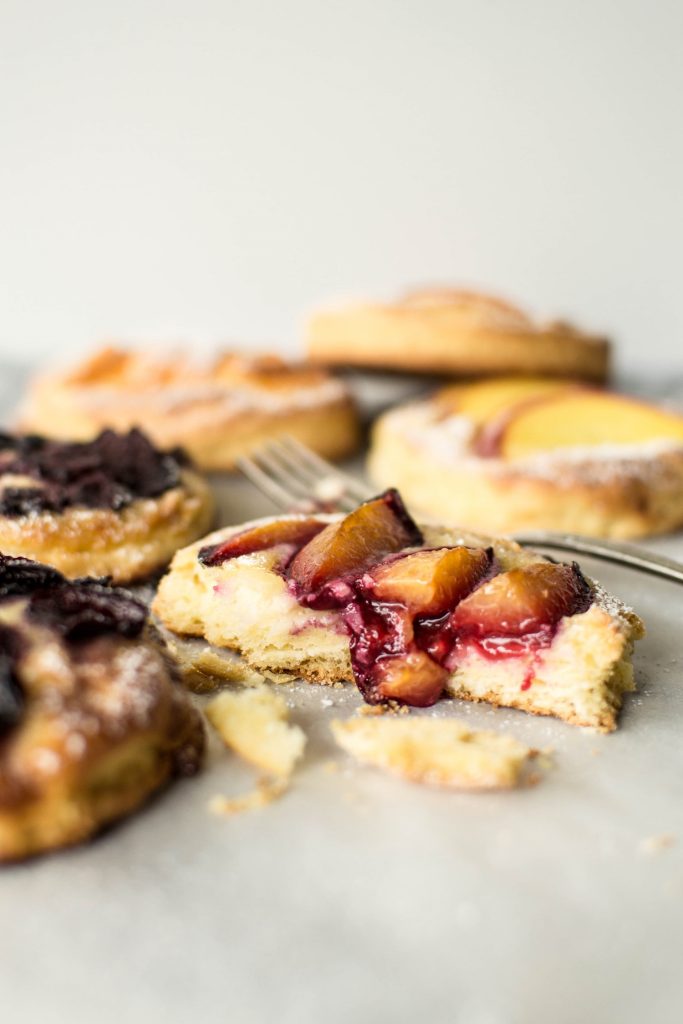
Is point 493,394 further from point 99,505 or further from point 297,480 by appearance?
point 99,505

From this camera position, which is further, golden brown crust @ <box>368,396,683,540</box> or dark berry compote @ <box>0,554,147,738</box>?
golden brown crust @ <box>368,396,683,540</box>

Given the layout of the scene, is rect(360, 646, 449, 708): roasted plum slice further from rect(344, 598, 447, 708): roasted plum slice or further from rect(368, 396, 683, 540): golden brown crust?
rect(368, 396, 683, 540): golden brown crust

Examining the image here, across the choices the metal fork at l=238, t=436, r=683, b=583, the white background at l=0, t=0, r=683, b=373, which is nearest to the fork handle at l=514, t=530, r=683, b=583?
the metal fork at l=238, t=436, r=683, b=583

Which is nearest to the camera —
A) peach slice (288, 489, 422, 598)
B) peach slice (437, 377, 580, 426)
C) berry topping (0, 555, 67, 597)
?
berry topping (0, 555, 67, 597)

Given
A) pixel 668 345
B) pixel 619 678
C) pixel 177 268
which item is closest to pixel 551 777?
pixel 619 678

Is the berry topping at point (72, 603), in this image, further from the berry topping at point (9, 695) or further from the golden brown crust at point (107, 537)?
the golden brown crust at point (107, 537)

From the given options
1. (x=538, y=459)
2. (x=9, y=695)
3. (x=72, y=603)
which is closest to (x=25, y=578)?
(x=72, y=603)

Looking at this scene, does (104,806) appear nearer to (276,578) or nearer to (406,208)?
(276,578)
